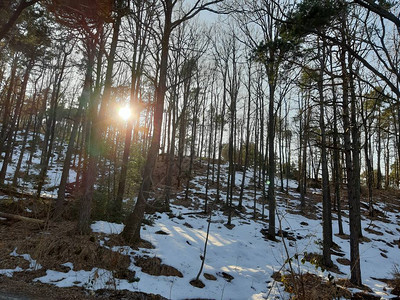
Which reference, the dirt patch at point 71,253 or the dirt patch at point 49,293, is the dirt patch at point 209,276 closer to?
the dirt patch at point 49,293

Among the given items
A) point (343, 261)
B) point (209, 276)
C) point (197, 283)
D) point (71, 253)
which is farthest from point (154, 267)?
point (343, 261)

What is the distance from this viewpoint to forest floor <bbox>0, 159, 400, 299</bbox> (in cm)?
395

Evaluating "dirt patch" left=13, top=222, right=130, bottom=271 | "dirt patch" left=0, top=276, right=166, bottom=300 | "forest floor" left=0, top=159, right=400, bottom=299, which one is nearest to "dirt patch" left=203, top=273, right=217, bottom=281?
"forest floor" left=0, top=159, right=400, bottom=299

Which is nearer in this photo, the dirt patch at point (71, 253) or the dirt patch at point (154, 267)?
the dirt patch at point (71, 253)

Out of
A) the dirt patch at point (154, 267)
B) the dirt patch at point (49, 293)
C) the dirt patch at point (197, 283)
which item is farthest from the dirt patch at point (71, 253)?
the dirt patch at point (197, 283)

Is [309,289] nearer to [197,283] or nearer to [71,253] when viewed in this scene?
[197,283]

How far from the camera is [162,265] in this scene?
5.51m

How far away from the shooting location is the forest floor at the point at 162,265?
3.95 meters

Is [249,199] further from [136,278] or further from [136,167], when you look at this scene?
[136,278]

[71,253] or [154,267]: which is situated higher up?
[71,253]

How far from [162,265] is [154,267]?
0.79 ft

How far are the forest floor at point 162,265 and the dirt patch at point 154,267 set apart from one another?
25 millimetres

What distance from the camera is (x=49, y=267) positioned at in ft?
14.7

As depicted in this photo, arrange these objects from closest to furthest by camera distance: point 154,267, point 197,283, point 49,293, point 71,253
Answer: point 49,293, point 71,253, point 197,283, point 154,267
